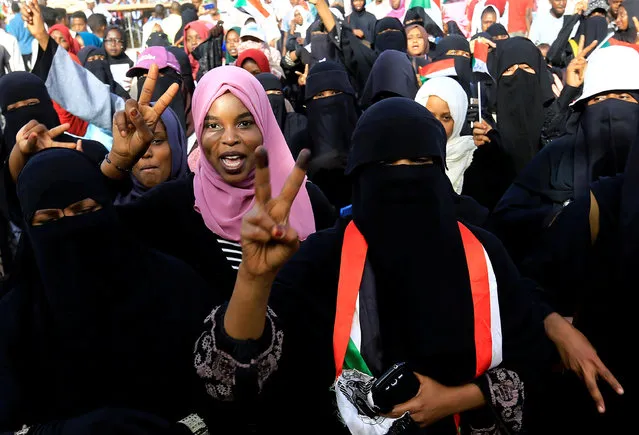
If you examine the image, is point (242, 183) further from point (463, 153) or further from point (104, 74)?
point (104, 74)

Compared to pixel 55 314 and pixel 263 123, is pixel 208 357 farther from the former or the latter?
pixel 263 123

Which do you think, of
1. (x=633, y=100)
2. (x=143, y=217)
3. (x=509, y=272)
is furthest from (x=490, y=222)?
(x=143, y=217)

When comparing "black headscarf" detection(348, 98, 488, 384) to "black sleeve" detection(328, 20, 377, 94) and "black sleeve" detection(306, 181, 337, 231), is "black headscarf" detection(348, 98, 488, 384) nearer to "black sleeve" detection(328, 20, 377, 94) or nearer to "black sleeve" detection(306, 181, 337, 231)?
"black sleeve" detection(306, 181, 337, 231)

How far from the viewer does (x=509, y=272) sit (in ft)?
6.99

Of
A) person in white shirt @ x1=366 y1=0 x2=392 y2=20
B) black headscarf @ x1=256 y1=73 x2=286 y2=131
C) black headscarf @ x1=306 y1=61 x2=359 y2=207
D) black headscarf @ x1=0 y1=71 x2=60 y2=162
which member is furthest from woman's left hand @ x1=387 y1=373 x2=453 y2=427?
person in white shirt @ x1=366 y1=0 x2=392 y2=20

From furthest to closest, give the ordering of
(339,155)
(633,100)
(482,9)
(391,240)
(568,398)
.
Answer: (482,9)
(339,155)
(633,100)
(568,398)
(391,240)

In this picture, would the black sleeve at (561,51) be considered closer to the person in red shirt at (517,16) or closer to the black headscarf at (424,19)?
the person in red shirt at (517,16)

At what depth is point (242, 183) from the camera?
282 centimetres

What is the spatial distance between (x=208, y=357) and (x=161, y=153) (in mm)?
1809

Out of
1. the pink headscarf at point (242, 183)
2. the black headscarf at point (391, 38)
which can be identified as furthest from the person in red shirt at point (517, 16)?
the pink headscarf at point (242, 183)

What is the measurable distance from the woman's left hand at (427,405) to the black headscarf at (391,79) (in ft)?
12.4

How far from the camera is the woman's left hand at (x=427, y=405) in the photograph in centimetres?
199

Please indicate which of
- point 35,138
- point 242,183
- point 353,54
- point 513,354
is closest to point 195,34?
point 353,54

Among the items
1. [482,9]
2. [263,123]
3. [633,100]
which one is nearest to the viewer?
[263,123]
